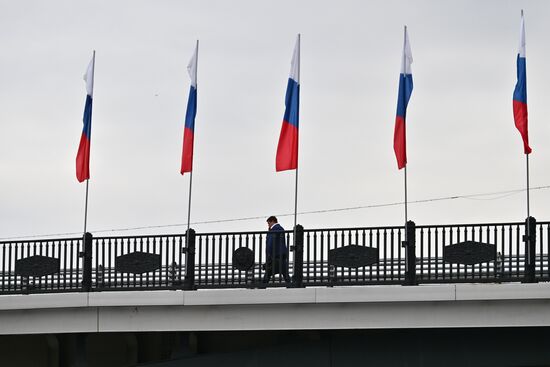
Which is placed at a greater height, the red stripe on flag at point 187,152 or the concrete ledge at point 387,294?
the red stripe on flag at point 187,152

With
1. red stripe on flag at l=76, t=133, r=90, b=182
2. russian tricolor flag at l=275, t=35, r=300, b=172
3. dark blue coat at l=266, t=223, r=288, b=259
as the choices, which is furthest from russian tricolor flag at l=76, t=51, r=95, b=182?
dark blue coat at l=266, t=223, r=288, b=259

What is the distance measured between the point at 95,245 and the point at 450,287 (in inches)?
317

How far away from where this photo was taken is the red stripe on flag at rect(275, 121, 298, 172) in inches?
1371

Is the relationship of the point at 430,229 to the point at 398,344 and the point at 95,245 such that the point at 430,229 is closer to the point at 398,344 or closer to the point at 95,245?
the point at 398,344

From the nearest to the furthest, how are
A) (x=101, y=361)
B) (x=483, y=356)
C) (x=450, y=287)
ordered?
(x=450, y=287) → (x=483, y=356) → (x=101, y=361)

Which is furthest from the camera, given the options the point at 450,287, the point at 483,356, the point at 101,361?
the point at 101,361

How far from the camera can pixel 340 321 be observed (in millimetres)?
32281

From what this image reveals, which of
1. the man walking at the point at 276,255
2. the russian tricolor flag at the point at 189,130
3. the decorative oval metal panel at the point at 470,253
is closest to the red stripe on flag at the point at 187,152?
the russian tricolor flag at the point at 189,130

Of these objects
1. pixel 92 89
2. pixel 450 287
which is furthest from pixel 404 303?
pixel 92 89

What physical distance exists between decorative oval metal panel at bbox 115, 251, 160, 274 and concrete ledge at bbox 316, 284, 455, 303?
152 inches

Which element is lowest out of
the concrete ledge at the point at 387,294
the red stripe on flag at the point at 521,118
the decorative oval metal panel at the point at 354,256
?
the concrete ledge at the point at 387,294

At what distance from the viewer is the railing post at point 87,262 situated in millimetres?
34156

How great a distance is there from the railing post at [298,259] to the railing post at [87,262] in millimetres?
4471

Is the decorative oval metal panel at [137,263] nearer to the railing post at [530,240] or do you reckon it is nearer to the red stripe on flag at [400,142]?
the red stripe on flag at [400,142]
